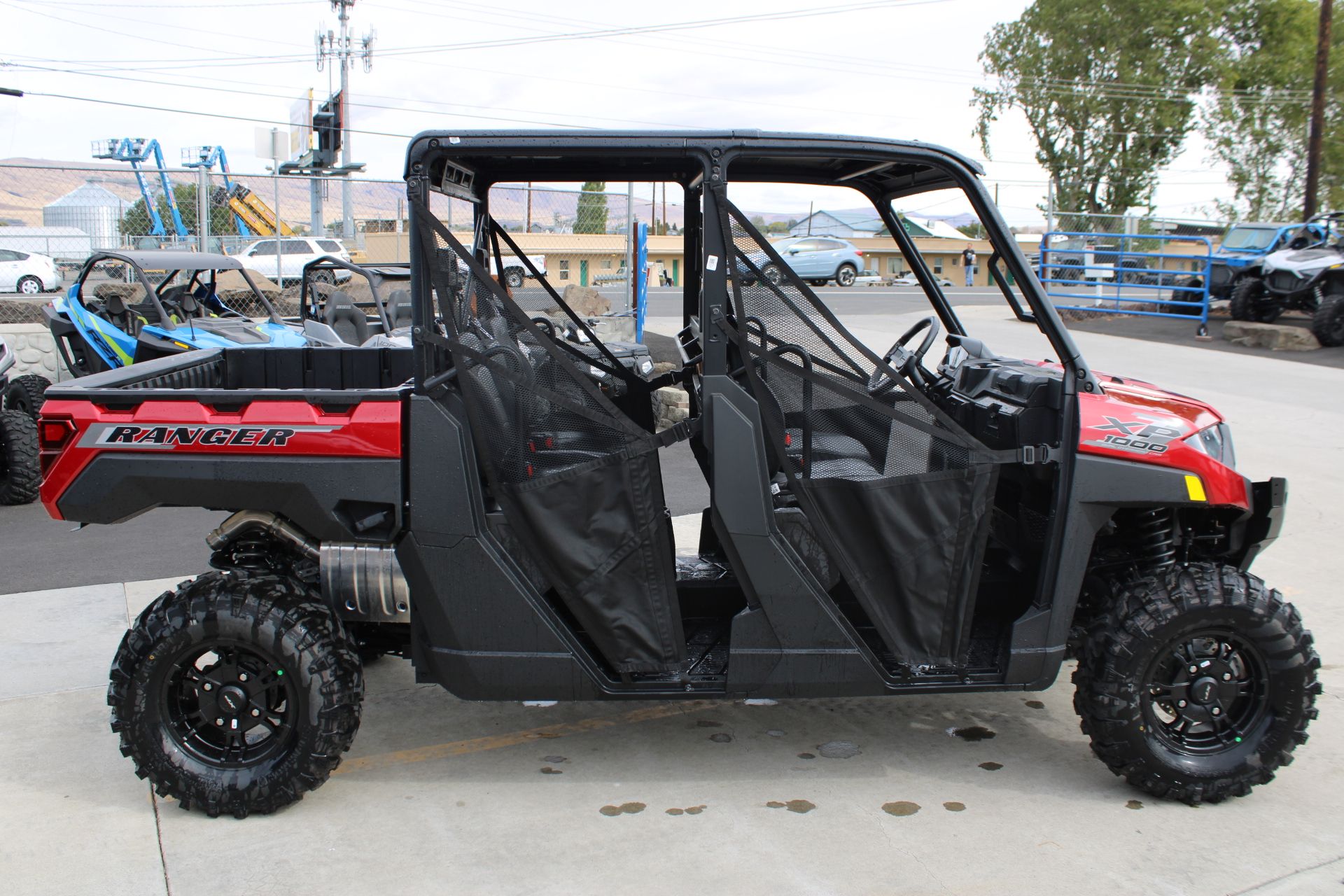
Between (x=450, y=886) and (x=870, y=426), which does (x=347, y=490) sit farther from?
(x=870, y=426)

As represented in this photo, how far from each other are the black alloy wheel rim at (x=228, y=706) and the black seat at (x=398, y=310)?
847 cm

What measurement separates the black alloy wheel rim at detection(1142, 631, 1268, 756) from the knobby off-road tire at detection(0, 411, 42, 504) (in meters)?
7.34

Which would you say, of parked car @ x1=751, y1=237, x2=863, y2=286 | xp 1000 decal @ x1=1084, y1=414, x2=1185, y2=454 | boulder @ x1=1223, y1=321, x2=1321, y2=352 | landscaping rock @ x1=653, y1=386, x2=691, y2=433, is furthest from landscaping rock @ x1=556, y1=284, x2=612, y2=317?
parked car @ x1=751, y1=237, x2=863, y2=286

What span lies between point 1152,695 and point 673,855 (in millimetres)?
1648

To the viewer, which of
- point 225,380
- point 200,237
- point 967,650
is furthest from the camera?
point 200,237

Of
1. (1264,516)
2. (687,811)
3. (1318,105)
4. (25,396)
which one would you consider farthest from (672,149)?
(1318,105)

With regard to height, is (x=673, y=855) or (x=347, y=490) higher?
(x=347, y=490)

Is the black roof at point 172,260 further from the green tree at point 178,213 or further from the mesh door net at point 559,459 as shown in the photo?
the mesh door net at point 559,459

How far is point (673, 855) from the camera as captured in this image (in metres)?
3.32

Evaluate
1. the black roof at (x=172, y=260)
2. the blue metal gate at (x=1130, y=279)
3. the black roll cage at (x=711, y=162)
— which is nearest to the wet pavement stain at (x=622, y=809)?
the black roll cage at (x=711, y=162)

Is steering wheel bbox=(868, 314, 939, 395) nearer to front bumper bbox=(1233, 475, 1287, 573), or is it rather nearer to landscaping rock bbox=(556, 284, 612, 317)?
front bumper bbox=(1233, 475, 1287, 573)

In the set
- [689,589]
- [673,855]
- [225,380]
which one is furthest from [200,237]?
[673,855]

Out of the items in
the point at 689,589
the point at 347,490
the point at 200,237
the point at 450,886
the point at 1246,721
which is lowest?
the point at 450,886

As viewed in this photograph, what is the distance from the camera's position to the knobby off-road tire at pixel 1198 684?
11.7 ft
